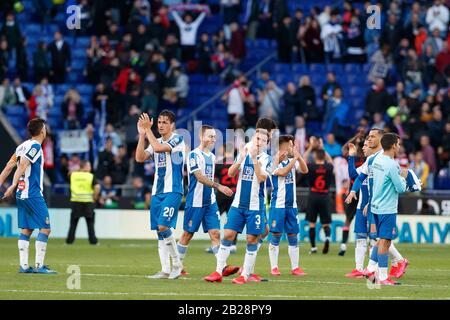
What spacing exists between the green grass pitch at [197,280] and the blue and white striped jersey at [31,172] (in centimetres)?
133

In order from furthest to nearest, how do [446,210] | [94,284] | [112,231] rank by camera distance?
[112,231]
[446,210]
[94,284]

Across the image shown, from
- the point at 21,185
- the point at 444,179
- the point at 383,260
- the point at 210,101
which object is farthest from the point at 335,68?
the point at 383,260

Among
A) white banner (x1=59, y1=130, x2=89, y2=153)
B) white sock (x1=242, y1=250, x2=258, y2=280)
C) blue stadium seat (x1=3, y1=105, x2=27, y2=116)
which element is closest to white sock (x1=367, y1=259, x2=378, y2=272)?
white sock (x1=242, y1=250, x2=258, y2=280)

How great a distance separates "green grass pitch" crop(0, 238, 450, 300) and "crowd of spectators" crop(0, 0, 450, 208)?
289 inches

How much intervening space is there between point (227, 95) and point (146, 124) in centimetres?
1905

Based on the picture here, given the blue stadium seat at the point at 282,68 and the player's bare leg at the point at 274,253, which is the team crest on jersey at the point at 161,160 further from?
the blue stadium seat at the point at 282,68

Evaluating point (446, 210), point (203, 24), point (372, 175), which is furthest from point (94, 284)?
point (203, 24)

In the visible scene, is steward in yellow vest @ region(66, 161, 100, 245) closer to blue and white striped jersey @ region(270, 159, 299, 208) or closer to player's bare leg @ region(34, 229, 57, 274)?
blue and white striped jersey @ region(270, 159, 299, 208)

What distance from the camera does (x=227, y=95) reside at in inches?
1469

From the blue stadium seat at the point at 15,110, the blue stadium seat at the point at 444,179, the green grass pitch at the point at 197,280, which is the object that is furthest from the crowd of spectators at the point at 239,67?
the green grass pitch at the point at 197,280

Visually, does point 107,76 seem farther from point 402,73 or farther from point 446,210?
point 446,210

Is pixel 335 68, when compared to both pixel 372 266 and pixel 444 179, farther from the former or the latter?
pixel 372 266

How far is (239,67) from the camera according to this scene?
39469mm

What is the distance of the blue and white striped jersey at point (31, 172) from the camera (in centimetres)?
1975
